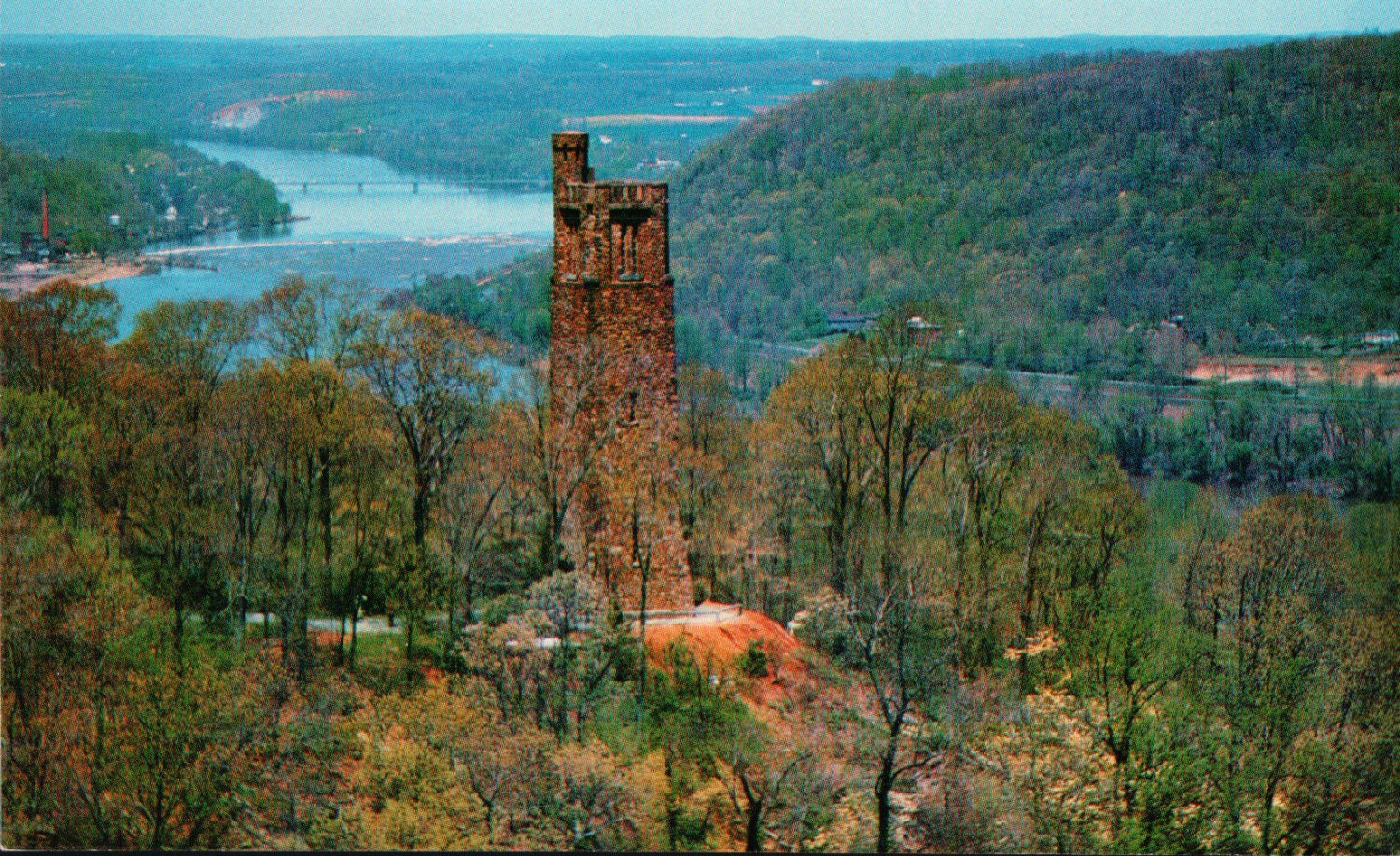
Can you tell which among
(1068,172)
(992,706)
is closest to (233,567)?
(992,706)

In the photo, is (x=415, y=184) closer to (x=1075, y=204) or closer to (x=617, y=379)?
(x=1075, y=204)

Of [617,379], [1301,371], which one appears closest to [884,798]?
[617,379]

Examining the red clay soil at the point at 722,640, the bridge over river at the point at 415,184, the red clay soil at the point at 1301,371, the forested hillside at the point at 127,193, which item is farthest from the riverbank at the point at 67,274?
the red clay soil at the point at 1301,371

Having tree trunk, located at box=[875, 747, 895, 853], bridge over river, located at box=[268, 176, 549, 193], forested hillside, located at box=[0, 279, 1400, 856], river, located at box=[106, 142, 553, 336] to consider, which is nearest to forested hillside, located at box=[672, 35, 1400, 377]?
bridge over river, located at box=[268, 176, 549, 193]

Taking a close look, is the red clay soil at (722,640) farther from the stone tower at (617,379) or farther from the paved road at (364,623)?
the paved road at (364,623)

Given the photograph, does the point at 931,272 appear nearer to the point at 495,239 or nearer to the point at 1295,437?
the point at 495,239

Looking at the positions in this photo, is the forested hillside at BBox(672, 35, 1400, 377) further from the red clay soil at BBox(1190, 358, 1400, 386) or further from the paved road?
the paved road
